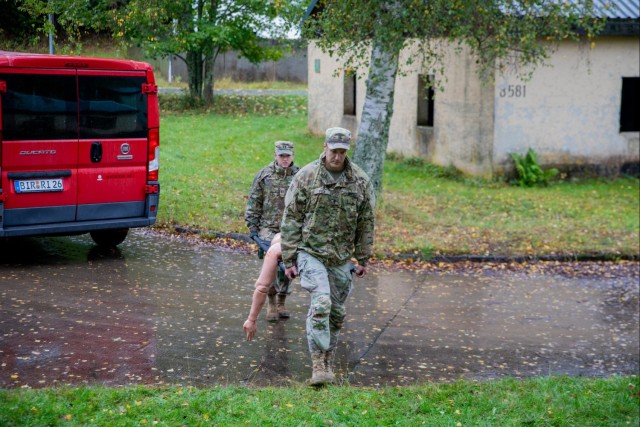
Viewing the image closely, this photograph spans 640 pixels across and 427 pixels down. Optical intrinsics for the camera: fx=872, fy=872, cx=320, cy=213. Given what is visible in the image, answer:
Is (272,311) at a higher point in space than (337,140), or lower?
lower

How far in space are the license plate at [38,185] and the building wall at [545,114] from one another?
34.3ft

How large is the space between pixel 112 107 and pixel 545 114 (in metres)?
11.1

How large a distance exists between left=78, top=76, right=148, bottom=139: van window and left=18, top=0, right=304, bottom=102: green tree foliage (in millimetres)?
1247

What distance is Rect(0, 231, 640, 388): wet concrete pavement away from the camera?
7043 mm

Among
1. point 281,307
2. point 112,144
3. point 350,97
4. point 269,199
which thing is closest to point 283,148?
point 269,199

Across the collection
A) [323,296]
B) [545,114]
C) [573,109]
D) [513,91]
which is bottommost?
[323,296]

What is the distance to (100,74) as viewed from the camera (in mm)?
10125

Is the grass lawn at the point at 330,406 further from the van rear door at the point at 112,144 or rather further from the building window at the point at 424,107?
the building window at the point at 424,107

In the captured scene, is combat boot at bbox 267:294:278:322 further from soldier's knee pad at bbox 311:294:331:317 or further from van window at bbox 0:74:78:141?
van window at bbox 0:74:78:141

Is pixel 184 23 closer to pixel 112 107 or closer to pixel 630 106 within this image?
pixel 112 107

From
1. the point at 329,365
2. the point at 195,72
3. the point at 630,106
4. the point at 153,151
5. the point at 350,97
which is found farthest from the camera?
the point at 195,72

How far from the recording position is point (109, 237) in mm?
11484

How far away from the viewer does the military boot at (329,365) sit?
6.65m

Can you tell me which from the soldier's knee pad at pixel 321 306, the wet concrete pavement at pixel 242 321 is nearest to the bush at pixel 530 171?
the wet concrete pavement at pixel 242 321
